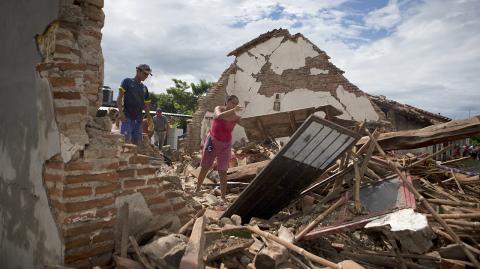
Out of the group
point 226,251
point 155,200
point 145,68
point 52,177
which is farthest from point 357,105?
point 52,177

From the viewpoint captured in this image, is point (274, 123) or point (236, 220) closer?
point (236, 220)

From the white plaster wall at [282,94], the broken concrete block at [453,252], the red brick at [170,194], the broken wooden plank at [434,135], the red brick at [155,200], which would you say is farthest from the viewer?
the white plaster wall at [282,94]

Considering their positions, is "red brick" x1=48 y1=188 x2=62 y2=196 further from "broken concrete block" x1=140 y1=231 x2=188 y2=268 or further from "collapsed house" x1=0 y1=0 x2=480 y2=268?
"broken concrete block" x1=140 y1=231 x2=188 y2=268

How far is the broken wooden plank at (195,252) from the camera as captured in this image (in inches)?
104

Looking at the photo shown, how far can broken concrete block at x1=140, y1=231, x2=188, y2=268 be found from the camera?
2820 mm

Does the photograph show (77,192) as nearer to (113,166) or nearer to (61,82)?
(113,166)

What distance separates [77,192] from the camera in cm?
278

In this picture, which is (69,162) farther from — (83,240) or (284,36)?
(284,36)

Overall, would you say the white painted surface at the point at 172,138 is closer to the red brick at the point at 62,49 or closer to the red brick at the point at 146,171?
the red brick at the point at 146,171

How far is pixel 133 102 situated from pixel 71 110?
283 cm

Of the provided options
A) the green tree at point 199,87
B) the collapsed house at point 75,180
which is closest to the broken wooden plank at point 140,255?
the collapsed house at point 75,180

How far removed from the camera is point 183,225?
3.66 metres

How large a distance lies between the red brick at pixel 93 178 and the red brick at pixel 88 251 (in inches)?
22.1

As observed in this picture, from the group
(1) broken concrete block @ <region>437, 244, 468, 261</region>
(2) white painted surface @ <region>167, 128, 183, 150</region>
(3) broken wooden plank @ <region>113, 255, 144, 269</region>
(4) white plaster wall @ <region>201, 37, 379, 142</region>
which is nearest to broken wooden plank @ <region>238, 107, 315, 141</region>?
(1) broken concrete block @ <region>437, 244, 468, 261</region>
